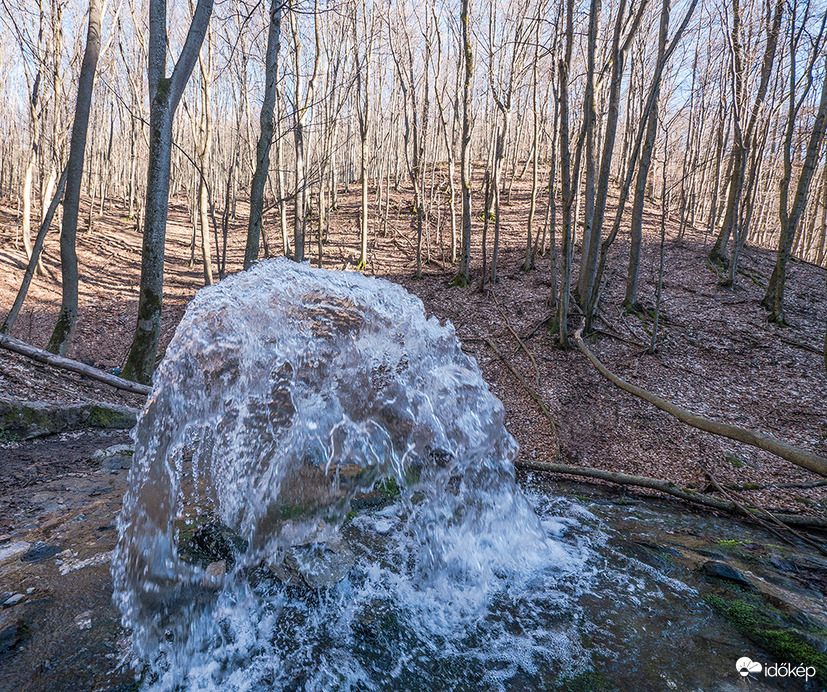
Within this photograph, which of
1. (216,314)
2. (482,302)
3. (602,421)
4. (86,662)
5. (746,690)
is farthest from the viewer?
(482,302)

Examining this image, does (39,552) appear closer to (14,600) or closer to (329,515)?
(14,600)

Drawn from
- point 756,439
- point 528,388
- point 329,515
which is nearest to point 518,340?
point 528,388

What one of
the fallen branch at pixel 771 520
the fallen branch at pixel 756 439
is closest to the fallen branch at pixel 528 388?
the fallen branch at pixel 756 439

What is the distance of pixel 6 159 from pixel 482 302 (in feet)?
114

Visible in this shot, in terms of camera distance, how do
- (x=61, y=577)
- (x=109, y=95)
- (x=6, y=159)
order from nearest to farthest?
(x=61, y=577), (x=109, y=95), (x=6, y=159)

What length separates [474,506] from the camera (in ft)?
13.0

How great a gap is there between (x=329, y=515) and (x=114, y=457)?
101 inches

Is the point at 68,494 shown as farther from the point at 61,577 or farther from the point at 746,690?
the point at 746,690

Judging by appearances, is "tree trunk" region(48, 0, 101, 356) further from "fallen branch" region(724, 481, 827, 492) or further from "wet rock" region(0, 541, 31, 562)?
"fallen branch" region(724, 481, 827, 492)

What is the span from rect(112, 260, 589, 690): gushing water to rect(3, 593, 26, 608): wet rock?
489mm

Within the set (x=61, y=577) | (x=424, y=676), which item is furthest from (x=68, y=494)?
(x=424, y=676)

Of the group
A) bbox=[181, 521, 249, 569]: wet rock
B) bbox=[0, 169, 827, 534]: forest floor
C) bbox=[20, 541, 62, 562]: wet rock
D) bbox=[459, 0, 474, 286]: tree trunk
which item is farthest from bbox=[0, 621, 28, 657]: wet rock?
bbox=[459, 0, 474, 286]: tree trunk

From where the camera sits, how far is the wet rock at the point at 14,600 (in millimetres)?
2426

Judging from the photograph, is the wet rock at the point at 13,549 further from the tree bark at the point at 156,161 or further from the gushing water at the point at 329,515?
the tree bark at the point at 156,161
